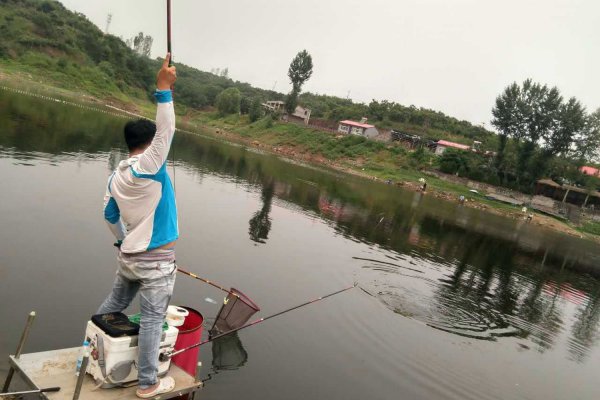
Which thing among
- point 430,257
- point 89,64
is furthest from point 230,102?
point 430,257

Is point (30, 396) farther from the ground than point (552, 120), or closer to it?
closer to it

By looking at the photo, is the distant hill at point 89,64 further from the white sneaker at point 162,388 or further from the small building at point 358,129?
the white sneaker at point 162,388

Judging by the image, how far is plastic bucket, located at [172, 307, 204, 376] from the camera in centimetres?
501

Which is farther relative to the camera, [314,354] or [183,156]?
[183,156]

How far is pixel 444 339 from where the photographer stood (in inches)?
390

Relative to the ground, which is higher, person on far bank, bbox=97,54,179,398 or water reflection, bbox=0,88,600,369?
person on far bank, bbox=97,54,179,398

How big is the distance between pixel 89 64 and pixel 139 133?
3938 inches

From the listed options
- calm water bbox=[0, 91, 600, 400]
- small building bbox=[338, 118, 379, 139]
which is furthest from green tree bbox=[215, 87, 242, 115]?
calm water bbox=[0, 91, 600, 400]

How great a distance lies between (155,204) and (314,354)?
4.87 metres

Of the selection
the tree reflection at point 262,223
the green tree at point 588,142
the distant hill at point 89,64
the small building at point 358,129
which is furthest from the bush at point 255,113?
the tree reflection at point 262,223

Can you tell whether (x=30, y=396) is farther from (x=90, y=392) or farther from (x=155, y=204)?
(x=155, y=204)

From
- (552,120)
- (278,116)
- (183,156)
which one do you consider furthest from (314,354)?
(278,116)

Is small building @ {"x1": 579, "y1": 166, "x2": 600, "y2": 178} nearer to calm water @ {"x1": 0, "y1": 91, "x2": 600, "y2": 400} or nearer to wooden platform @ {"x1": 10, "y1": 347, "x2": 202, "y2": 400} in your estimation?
calm water @ {"x1": 0, "y1": 91, "x2": 600, "y2": 400}

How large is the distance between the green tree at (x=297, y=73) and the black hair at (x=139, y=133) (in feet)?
303
